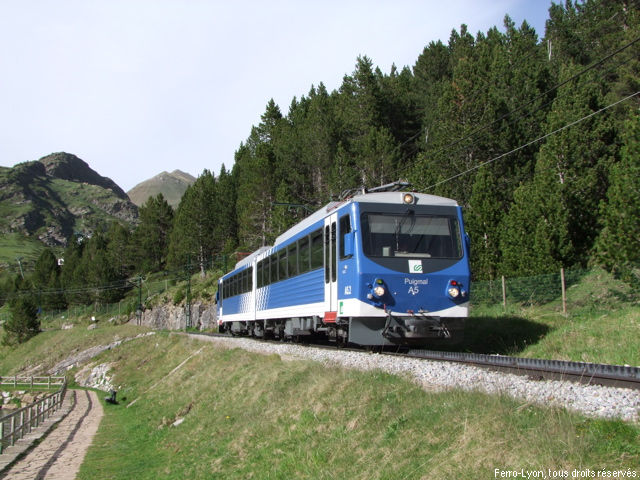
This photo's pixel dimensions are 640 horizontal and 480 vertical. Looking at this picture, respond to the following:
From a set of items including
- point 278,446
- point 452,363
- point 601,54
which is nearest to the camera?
point 278,446

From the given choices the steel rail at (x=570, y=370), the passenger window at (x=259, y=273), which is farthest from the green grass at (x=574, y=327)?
the passenger window at (x=259, y=273)

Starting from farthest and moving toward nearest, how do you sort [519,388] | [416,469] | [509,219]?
[509,219] → [519,388] → [416,469]

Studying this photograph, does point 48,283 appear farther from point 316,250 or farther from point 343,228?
point 343,228

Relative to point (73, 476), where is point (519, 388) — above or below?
above

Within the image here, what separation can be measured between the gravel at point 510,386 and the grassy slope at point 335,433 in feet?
1.11

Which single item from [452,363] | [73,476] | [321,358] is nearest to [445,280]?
[452,363]

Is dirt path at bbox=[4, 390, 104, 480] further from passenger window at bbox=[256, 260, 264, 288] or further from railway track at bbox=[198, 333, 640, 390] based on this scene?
railway track at bbox=[198, 333, 640, 390]

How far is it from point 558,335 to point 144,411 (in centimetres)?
→ 1600

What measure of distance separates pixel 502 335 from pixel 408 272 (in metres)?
5.72

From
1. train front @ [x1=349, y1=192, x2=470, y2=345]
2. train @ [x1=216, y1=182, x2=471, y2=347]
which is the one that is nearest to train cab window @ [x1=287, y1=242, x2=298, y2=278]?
train @ [x1=216, y1=182, x2=471, y2=347]

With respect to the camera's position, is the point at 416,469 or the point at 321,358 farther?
the point at 321,358

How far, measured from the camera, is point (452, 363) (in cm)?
1066

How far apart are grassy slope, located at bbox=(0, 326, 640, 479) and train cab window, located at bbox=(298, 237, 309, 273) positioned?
97.9 inches

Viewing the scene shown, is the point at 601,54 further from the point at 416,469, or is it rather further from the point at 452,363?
the point at 416,469
